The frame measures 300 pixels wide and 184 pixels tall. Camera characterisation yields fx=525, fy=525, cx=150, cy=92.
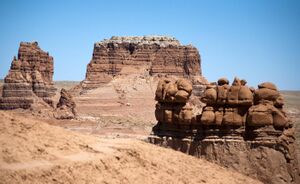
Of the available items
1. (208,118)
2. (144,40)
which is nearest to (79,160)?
(208,118)

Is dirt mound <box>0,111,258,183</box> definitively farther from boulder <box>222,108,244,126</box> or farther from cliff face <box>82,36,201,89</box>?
A: cliff face <box>82,36,201,89</box>

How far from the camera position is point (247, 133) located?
21.0 m

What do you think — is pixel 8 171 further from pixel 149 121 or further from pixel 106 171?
pixel 149 121

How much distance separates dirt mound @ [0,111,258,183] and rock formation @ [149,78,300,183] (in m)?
1.72

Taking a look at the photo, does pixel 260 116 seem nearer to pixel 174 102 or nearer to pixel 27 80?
pixel 174 102

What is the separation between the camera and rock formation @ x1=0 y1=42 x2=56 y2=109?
218ft

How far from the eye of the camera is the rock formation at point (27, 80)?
66.4 metres

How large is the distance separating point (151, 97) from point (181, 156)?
69349mm

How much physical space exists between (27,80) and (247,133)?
51.8 metres

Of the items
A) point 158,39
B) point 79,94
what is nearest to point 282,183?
point 79,94

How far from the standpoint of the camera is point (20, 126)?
14.8m

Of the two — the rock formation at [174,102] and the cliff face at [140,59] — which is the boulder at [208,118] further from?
the cliff face at [140,59]

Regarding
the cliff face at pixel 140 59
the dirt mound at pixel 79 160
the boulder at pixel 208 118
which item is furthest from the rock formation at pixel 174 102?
the cliff face at pixel 140 59

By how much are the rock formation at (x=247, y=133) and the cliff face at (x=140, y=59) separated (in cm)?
7531
